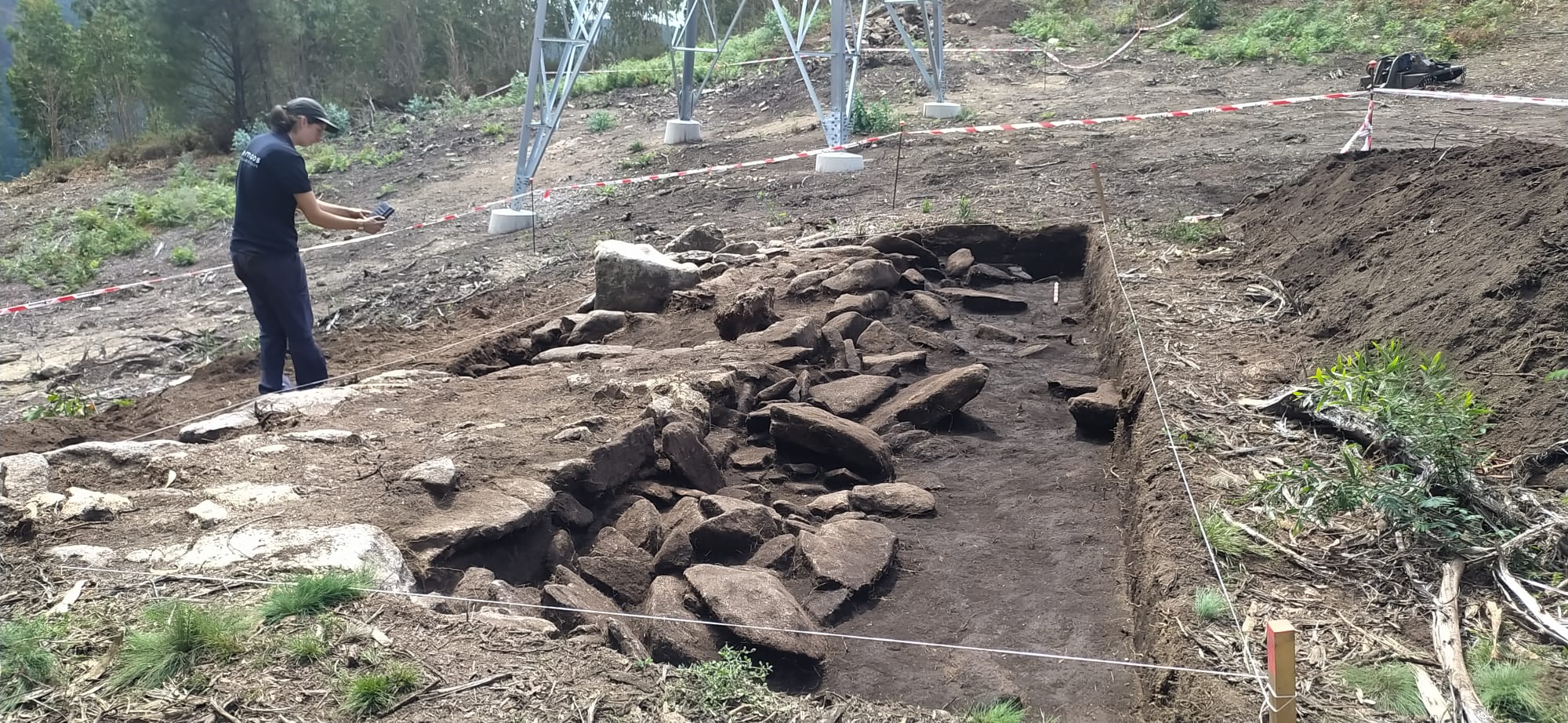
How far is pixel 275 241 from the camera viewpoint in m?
6.35

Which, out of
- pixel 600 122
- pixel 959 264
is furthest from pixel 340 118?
pixel 959 264

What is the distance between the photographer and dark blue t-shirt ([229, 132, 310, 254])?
6.16m

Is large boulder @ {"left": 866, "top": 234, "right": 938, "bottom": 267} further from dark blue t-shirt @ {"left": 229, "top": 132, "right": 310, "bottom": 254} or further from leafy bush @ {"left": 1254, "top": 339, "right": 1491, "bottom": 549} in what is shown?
leafy bush @ {"left": 1254, "top": 339, "right": 1491, "bottom": 549}

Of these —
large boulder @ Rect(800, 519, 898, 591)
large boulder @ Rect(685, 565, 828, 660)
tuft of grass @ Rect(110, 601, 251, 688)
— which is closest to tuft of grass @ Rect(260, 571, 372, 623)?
tuft of grass @ Rect(110, 601, 251, 688)

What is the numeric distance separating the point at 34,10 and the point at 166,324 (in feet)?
83.0

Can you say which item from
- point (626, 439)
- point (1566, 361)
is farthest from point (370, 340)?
point (1566, 361)

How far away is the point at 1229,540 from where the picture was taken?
3.97 meters

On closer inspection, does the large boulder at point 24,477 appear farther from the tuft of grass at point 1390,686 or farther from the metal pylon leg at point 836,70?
the metal pylon leg at point 836,70

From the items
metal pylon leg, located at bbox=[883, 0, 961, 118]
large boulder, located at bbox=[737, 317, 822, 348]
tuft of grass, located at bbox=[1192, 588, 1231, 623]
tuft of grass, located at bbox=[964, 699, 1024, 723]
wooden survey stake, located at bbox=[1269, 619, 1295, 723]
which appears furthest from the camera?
metal pylon leg, located at bbox=[883, 0, 961, 118]

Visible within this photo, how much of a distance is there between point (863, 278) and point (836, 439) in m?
2.66

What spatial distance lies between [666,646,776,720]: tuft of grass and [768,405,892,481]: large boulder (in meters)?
2.47

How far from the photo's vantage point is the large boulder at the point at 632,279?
26.2 ft

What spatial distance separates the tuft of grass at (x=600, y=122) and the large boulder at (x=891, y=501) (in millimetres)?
15127

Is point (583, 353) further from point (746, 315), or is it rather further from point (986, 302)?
point (986, 302)
